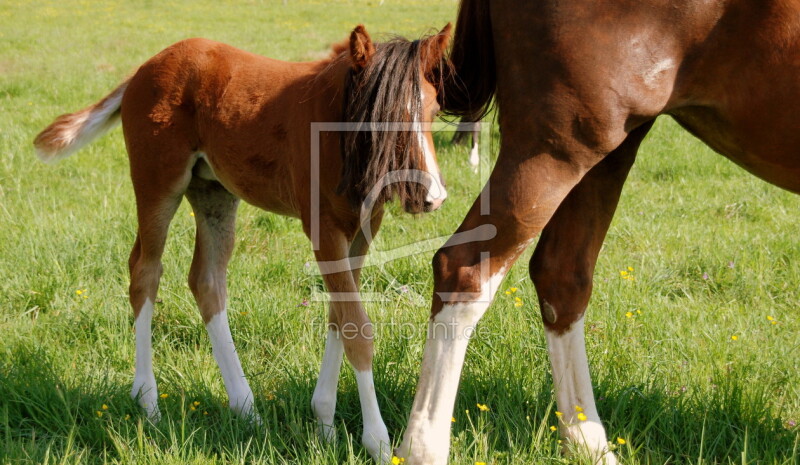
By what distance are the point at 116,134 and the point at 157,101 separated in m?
4.62

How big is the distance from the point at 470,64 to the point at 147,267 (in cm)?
153

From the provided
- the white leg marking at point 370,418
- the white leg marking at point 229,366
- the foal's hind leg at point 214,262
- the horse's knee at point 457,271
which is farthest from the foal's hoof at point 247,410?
the horse's knee at point 457,271

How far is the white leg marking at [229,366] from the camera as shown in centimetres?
272

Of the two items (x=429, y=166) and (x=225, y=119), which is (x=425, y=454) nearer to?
(x=429, y=166)

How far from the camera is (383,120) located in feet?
7.00

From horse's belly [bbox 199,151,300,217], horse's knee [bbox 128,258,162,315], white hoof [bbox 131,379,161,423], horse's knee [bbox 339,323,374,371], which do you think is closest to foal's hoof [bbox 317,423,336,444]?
horse's knee [bbox 339,323,374,371]

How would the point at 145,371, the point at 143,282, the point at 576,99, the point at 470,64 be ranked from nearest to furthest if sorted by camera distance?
the point at 576,99 < the point at 470,64 < the point at 145,371 < the point at 143,282

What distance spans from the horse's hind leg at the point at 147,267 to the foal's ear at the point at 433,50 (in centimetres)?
113

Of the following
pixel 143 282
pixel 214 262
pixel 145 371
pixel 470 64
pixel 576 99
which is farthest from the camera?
pixel 214 262

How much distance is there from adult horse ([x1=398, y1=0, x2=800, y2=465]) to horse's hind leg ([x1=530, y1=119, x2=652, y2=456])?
17cm

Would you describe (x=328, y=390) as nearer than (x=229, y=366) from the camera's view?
Yes

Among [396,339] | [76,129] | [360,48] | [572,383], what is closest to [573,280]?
[572,383]

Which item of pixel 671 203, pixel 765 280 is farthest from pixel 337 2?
pixel 765 280

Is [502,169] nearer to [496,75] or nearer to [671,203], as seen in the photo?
[496,75]
